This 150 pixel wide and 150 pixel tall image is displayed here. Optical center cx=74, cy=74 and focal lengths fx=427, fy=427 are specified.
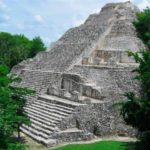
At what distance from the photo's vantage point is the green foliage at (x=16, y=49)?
46.2m

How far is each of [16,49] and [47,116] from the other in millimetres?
29782

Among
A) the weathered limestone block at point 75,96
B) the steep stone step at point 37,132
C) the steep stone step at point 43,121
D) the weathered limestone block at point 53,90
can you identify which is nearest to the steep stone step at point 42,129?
the steep stone step at point 37,132

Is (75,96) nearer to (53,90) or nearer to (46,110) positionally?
(46,110)

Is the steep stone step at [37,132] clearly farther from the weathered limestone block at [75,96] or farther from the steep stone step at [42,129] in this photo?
the weathered limestone block at [75,96]

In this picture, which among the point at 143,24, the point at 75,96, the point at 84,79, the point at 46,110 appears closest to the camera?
the point at 75,96

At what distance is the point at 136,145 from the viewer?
18.1 metres

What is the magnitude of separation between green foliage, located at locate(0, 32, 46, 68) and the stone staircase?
64.5 ft

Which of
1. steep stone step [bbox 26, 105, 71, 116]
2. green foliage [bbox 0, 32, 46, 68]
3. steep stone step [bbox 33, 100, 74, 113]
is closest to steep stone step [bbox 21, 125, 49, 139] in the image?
steep stone step [bbox 26, 105, 71, 116]

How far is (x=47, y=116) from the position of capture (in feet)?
70.2

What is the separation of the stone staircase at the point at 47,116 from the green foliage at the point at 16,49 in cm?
1966

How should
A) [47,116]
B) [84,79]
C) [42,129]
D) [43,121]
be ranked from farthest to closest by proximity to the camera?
1. [84,79]
2. [47,116]
3. [43,121]
4. [42,129]

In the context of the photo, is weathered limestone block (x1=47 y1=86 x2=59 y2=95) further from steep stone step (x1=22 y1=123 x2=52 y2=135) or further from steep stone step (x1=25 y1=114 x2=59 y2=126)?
steep stone step (x1=22 y1=123 x2=52 y2=135)

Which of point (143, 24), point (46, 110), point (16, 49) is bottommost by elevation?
point (46, 110)

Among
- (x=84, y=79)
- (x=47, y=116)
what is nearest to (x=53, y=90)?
(x=84, y=79)
